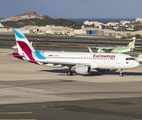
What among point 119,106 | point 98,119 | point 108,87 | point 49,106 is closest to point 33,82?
point 108,87

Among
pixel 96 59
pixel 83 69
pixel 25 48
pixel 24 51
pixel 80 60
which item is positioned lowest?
pixel 83 69

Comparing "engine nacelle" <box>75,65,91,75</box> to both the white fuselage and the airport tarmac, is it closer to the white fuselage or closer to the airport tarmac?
the airport tarmac

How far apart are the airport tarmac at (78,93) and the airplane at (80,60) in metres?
1.86

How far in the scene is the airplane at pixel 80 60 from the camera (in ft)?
145

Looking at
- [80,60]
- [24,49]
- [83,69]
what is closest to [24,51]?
Result: [24,49]

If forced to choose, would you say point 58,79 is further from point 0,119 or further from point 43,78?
point 0,119

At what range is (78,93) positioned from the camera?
3106 centimetres

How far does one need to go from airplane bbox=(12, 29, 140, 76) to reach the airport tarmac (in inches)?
73.1

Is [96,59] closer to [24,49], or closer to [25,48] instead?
[25,48]

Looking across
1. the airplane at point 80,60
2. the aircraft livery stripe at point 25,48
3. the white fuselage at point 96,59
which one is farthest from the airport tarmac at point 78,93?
the aircraft livery stripe at point 25,48

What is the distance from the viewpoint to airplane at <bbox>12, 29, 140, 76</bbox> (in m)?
44.2

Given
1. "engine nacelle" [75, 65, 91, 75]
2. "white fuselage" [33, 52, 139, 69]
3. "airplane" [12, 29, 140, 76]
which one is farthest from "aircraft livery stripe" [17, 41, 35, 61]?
"engine nacelle" [75, 65, 91, 75]

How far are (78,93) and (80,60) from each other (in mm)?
15283

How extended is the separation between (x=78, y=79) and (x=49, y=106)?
61.8 feet
